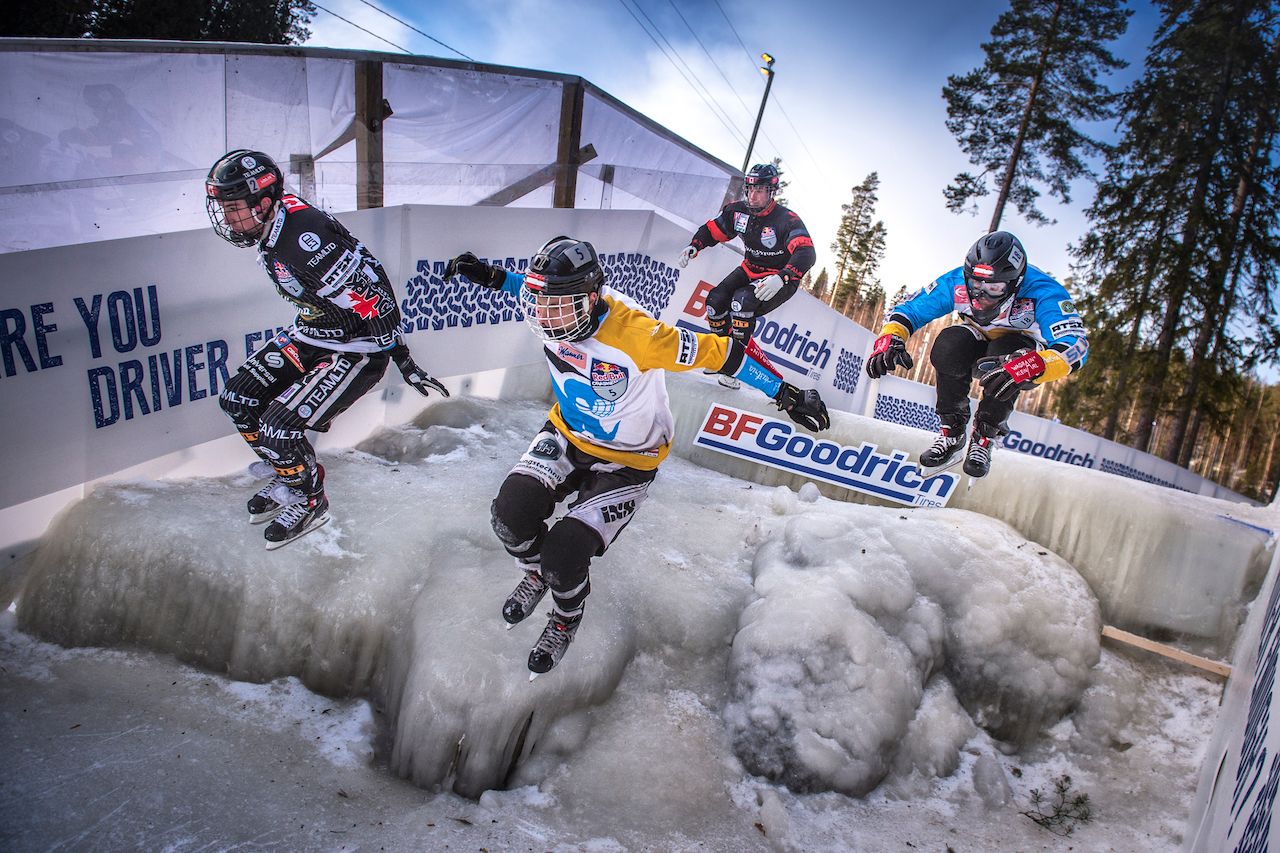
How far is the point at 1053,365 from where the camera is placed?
4.48m

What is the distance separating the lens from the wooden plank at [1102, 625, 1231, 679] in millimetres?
5449

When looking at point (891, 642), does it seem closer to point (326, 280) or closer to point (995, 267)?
point (995, 267)

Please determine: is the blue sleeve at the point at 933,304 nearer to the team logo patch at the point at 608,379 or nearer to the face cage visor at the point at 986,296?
the face cage visor at the point at 986,296

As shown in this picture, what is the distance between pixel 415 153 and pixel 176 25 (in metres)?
14.4

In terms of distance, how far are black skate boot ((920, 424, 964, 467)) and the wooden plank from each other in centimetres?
212

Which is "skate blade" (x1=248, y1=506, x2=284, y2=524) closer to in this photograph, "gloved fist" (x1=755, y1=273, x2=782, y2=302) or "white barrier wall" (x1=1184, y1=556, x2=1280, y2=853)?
"white barrier wall" (x1=1184, y1=556, x2=1280, y2=853)

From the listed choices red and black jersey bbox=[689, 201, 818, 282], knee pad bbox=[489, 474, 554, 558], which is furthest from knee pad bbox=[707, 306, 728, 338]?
knee pad bbox=[489, 474, 554, 558]

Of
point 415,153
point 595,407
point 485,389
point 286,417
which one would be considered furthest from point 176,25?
point 595,407

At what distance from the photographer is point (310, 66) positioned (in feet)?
18.4

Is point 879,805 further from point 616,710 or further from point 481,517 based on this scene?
point 481,517

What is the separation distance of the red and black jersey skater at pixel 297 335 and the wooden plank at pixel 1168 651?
6167 mm

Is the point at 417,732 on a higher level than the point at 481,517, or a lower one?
lower

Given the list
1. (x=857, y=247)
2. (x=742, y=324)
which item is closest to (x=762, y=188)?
(x=742, y=324)

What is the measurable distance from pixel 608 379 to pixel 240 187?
2297 millimetres
